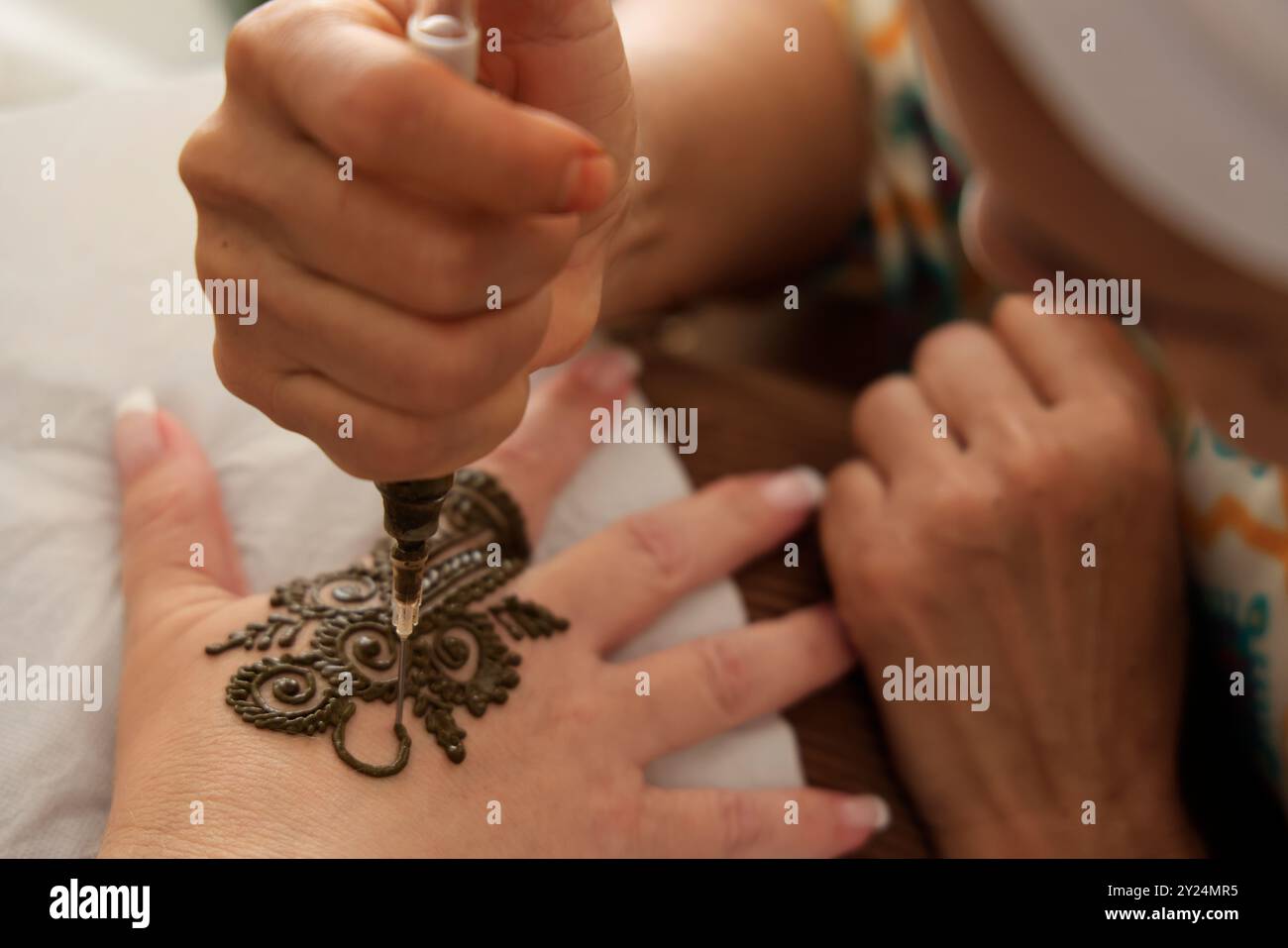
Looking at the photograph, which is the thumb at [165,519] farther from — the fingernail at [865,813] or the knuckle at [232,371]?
the fingernail at [865,813]

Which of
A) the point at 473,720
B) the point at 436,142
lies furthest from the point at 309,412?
the point at 473,720

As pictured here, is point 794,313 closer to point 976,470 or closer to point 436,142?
point 976,470

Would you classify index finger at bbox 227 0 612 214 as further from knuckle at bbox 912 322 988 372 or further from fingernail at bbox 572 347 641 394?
knuckle at bbox 912 322 988 372

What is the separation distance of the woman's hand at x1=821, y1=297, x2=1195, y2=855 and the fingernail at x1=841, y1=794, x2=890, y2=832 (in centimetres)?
6

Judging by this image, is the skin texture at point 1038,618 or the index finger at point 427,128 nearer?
the index finger at point 427,128

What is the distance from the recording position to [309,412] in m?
0.58

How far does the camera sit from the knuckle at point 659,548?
3.11 feet

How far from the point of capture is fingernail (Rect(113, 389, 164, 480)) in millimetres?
924

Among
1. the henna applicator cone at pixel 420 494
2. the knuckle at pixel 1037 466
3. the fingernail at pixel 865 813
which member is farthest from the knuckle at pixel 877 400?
the henna applicator cone at pixel 420 494

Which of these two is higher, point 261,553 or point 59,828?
point 261,553

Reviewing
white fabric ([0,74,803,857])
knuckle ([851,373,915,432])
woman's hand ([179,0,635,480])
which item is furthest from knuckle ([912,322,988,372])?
A: woman's hand ([179,0,635,480])

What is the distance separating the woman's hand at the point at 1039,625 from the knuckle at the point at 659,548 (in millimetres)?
152

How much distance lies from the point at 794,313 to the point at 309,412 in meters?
1.11

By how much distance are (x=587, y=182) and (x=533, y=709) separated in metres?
0.49
